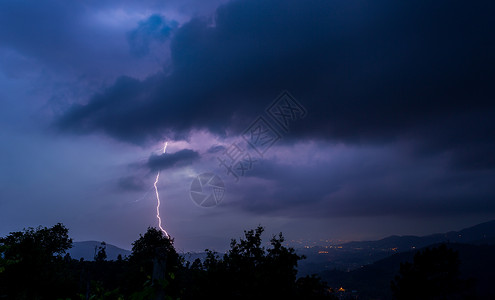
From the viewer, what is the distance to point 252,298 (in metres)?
17.0

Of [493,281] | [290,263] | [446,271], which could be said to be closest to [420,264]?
[446,271]

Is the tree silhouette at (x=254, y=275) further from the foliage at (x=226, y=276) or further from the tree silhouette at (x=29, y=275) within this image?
the tree silhouette at (x=29, y=275)

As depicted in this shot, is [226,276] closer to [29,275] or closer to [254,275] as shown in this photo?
[254,275]

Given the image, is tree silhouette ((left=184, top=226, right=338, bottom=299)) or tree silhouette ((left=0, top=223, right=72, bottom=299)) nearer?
tree silhouette ((left=184, top=226, right=338, bottom=299))

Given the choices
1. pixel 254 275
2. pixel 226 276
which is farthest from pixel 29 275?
pixel 254 275

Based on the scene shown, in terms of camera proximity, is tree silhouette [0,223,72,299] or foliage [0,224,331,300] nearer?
foliage [0,224,331,300]

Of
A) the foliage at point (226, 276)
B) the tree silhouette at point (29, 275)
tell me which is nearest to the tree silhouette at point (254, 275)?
the foliage at point (226, 276)

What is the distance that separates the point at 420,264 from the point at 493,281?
703 ft

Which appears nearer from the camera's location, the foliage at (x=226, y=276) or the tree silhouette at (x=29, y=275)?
the foliage at (x=226, y=276)

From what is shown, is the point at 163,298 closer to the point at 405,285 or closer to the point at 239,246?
the point at 239,246

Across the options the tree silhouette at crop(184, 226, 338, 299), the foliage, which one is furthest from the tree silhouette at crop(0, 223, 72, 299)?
the tree silhouette at crop(184, 226, 338, 299)

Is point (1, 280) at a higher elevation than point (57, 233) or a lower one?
lower

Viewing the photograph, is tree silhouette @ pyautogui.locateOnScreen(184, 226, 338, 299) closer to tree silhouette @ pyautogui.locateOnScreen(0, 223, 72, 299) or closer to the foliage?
the foliage

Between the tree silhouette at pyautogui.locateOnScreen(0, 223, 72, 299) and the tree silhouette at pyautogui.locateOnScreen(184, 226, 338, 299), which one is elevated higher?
the tree silhouette at pyautogui.locateOnScreen(0, 223, 72, 299)
